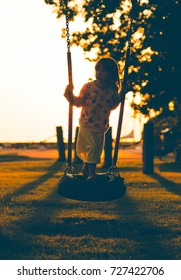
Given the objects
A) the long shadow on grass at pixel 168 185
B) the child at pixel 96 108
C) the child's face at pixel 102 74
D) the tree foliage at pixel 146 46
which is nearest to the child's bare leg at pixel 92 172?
the child at pixel 96 108

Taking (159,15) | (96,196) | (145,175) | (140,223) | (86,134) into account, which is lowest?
(145,175)

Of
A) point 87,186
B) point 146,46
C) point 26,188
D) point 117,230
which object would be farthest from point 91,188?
point 146,46

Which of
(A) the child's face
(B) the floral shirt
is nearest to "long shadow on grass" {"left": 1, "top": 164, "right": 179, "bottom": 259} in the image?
(B) the floral shirt

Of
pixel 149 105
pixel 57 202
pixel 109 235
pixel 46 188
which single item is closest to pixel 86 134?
pixel 109 235

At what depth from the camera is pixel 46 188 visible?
1257cm

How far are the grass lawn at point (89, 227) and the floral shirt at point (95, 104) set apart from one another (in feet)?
4.79

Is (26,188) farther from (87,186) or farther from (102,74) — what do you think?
(102,74)

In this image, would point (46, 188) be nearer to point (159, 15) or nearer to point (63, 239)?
point (63, 239)

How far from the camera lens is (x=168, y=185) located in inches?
533

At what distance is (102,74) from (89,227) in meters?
2.17

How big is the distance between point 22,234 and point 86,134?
157 centimetres

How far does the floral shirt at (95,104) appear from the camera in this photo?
711 centimetres
